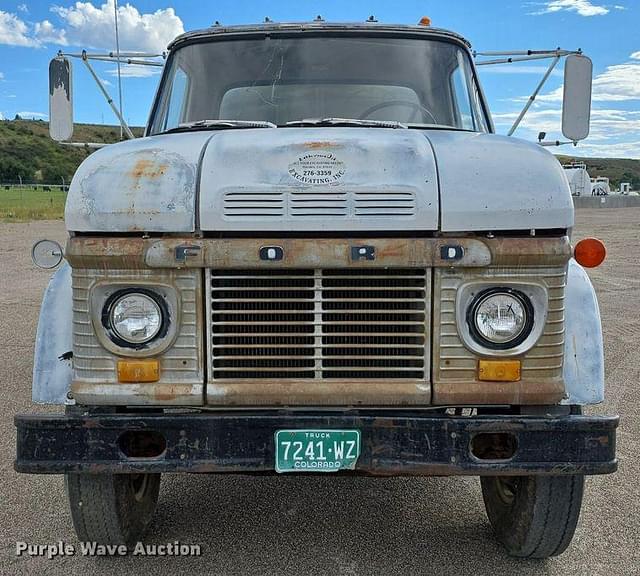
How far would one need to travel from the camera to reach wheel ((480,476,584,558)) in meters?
3.29

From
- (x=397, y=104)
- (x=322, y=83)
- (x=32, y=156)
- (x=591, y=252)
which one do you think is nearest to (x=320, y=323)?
(x=591, y=252)

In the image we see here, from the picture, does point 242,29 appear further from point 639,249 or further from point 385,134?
point 639,249

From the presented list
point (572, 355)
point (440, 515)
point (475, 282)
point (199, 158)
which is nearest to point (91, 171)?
point (199, 158)

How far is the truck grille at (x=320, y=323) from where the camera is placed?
2.92 m

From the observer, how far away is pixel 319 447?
291 cm

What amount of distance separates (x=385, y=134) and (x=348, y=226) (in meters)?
0.65

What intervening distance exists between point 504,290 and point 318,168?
2.80 ft

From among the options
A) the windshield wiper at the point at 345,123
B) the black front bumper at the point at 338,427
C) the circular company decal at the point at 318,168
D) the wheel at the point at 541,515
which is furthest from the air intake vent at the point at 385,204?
the wheel at the point at 541,515

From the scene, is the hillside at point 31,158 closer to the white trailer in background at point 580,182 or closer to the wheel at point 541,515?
the white trailer in background at point 580,182

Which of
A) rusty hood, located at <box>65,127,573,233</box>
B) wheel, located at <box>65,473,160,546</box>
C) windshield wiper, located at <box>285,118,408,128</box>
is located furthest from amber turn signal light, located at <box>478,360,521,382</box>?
wheel, located at <box>65,473,160,546</box>

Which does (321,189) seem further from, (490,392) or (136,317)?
(490,392)

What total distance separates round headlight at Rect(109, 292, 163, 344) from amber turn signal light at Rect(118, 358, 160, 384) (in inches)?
3.2

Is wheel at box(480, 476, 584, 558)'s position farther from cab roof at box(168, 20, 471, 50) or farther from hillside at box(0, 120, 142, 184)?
hillside at box(0, 120, 142, 184)

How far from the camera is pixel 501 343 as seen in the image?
9.70ft
